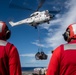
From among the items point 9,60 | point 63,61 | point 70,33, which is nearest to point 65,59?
point 63,61

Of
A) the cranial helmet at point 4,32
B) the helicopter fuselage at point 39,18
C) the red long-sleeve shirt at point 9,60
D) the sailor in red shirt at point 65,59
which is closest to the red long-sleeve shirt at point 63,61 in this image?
the sailor in red shirt at point 65,59

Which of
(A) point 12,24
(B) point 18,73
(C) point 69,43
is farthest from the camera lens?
(A) point 12,24

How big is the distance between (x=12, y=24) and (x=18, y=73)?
94.8m

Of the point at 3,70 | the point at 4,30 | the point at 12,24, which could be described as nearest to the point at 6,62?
the point at 3,70

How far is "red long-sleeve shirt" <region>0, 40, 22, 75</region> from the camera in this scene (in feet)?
16.9

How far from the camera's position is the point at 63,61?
5.30 meters

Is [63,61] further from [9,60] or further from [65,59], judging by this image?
[9,60]

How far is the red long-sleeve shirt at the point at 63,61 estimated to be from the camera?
5.20 metres

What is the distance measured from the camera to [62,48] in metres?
5.35

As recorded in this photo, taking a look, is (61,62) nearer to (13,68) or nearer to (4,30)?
(13,68)

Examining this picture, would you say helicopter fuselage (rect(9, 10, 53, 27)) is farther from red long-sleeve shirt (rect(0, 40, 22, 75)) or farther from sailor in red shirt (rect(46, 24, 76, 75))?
red long-sleeve shirt (rect(0, 40, 22, 75))

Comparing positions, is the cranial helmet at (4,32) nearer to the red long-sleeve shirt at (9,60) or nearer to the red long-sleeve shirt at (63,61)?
the red long-sleeve shirt at (9,60)

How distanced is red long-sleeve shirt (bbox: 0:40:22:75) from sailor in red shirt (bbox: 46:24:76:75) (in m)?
0.59

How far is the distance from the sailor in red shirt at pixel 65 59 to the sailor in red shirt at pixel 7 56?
0.60m
